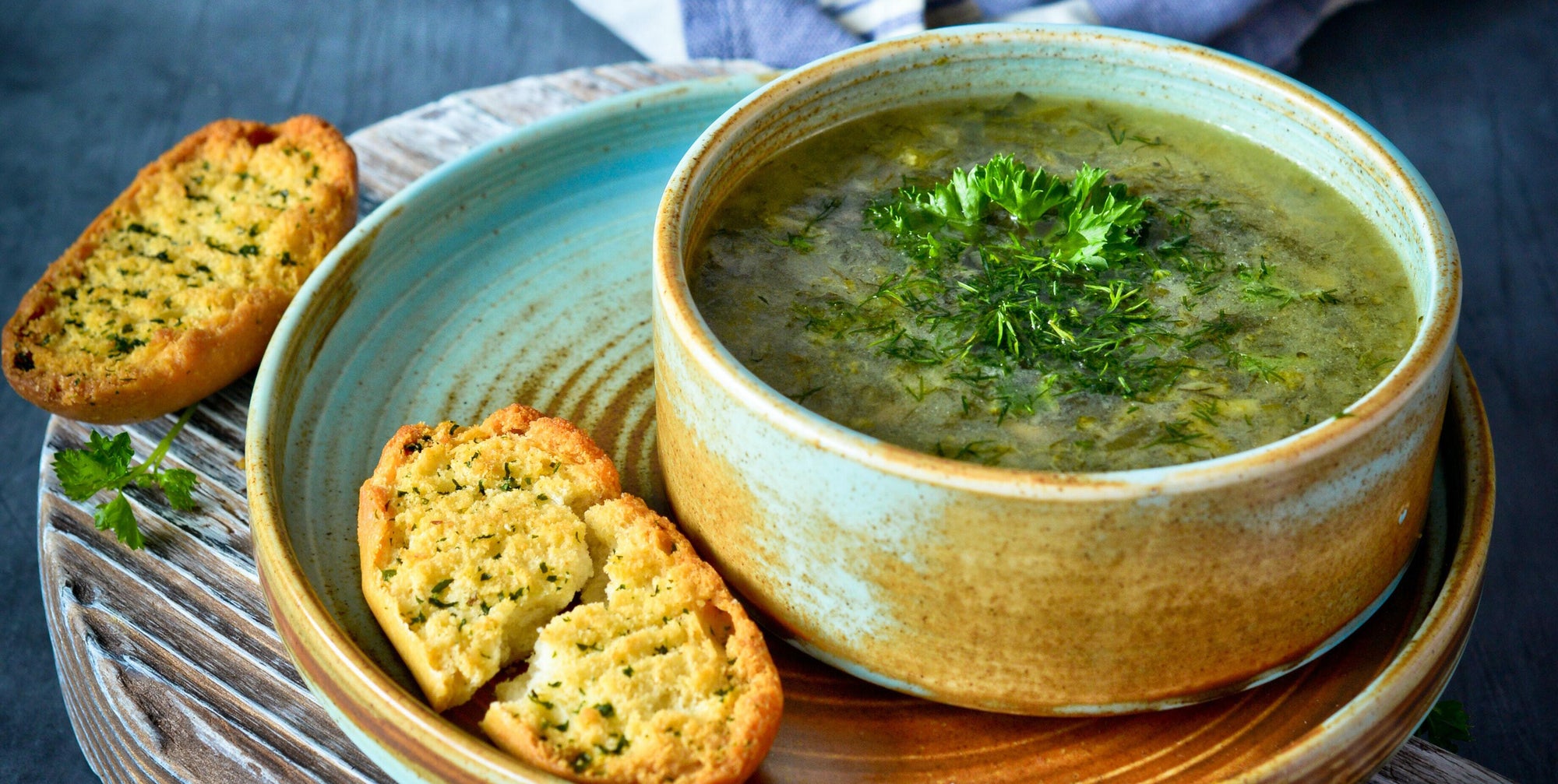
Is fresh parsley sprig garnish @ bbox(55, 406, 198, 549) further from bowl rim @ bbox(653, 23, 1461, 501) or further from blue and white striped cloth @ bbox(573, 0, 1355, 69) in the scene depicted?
blue and white striped cloth @ bbox(573, 0, 1355, 69)

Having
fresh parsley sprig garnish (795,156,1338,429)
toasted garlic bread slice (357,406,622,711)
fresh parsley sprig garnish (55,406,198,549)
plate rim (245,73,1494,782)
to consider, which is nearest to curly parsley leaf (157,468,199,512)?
fresh parsley sprig garnish (55,406,198,549)

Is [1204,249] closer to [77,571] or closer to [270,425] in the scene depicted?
[270,425]

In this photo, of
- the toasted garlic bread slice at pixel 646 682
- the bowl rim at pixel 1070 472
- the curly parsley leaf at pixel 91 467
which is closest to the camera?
the bowl rim at pixel 1070 472

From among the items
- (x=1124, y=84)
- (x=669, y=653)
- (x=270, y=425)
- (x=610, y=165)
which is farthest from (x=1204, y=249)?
(x=270, y=425)

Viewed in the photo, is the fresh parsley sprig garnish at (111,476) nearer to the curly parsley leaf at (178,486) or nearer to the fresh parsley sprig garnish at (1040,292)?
the curly parsley leaf at (178,486)

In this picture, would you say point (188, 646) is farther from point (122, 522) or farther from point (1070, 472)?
point (1070, 472)

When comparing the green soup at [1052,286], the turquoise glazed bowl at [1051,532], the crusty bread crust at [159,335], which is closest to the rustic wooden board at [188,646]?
the crusty bread crust at [159,335]
